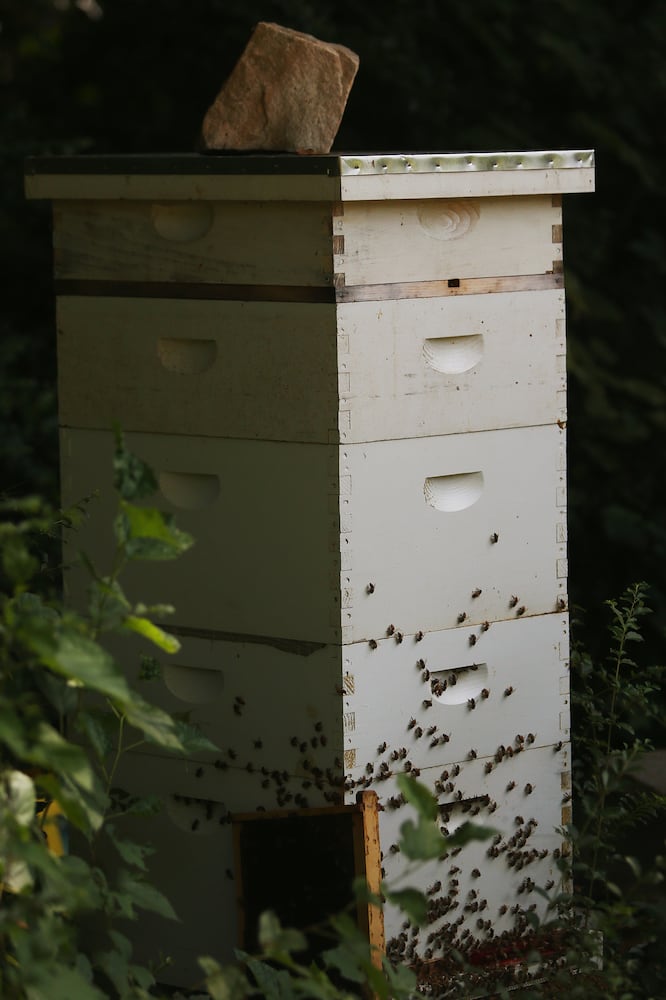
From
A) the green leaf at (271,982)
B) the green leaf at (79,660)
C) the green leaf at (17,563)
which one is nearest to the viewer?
the green leaf at (79,660)

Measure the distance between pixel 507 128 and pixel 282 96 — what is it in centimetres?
219

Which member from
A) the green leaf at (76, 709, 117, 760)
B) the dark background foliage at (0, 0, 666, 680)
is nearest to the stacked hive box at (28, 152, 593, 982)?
the green leaf at (76, 709, 117, 760)

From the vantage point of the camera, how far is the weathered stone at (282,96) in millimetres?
2908

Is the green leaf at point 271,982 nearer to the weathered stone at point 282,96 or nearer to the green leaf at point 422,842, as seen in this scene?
the green leaf at point 422,842

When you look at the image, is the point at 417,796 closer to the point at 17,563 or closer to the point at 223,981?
the point at 223,981

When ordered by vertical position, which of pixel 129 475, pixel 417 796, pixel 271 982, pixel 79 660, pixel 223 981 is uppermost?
pixel 129 475

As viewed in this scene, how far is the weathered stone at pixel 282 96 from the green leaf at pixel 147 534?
1.26 meters

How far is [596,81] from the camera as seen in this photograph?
16.8 ft

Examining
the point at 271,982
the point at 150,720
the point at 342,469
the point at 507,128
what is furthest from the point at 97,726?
the point at 507,128

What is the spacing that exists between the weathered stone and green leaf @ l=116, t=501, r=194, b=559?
1263 millimetres

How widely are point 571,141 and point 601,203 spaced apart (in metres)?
0.25

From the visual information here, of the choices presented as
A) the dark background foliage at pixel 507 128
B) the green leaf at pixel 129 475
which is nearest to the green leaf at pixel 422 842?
the green leaf at pixel 129 475

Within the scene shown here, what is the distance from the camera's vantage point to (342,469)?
2.55 m

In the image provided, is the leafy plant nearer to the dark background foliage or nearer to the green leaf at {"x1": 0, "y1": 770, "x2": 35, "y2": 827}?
the green leaf at {"x1": 0, "y1": 770, "x2": 35, "y2": 827}
